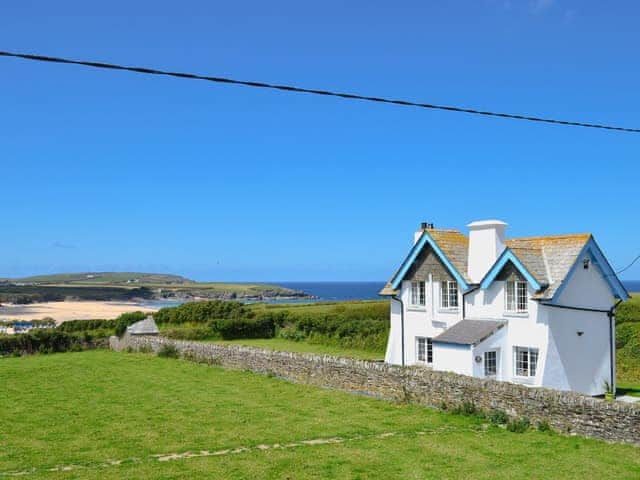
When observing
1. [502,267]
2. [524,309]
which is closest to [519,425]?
[524,309]

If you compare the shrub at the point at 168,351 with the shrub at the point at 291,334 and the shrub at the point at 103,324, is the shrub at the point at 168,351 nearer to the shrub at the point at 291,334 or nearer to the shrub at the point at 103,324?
the shrub at the point at 103,324

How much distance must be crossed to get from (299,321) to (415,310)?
21177 millimetres

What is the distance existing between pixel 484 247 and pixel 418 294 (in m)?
3.69

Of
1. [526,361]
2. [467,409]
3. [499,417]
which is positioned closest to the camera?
[499,417]

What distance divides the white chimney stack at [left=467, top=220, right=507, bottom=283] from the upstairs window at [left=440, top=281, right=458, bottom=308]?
1.01 metres

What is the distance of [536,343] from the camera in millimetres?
21094

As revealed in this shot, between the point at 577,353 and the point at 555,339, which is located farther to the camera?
the point at 577,353

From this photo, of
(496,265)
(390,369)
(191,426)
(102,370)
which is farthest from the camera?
(102,370)

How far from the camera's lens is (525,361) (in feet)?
71.2

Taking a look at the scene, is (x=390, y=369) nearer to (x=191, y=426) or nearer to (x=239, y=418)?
(x=239, y=418)

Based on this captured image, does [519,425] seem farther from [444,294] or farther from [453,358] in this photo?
[444,294]

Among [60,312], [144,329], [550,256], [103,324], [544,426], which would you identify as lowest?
[60,312]

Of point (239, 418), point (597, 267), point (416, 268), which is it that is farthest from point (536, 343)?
point (239, 418)

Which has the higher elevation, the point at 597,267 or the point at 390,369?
the point at 597,267
